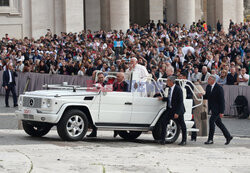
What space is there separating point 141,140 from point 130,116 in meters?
1.43

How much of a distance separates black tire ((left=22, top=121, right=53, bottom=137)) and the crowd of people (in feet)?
29.0

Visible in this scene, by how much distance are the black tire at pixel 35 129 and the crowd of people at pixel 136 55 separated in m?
8.85

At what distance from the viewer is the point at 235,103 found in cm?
2450

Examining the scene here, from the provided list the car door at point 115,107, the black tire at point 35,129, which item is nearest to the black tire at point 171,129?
the car door at point 115,107

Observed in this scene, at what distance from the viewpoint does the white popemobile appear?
50.4ft

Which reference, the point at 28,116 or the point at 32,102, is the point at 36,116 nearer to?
the point at 28,116

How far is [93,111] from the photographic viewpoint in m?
15.7

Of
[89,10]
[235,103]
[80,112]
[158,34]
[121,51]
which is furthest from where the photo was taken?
[89,10]

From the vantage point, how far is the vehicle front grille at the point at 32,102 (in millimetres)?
15555

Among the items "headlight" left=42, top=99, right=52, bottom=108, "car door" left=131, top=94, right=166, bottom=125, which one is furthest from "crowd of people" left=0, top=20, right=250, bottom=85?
"headlight" left=42, top=99, right=52, bottom=108

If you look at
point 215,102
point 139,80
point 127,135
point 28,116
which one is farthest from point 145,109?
→ point 28,116

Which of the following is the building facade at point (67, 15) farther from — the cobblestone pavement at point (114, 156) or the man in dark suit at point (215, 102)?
the man in dark suit at point (215, 102)

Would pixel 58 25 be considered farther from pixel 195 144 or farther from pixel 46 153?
pixel 46 153

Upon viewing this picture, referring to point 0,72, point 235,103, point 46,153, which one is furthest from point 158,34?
point 46,153
